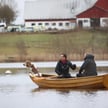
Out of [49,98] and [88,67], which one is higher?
[88,67]

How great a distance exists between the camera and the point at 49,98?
25.9 m

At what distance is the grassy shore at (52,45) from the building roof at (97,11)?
2405 cm

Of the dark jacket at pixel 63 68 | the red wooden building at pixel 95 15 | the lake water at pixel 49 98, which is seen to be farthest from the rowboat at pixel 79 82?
the red wooden building at pixel 95 15

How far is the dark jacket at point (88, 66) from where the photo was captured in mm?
29844

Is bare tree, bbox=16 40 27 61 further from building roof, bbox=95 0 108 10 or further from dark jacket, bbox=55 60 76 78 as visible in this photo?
building roof, bbox=95 0 108 10

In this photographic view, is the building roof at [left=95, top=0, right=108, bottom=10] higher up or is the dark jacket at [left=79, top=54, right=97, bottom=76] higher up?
the building roof at [left=95, top=0, right=108, bottom=10]

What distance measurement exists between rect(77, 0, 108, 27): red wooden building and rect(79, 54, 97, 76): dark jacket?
76617 millimetres

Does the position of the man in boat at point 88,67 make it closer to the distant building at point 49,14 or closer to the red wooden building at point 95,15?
the red wooden building at point 95,15

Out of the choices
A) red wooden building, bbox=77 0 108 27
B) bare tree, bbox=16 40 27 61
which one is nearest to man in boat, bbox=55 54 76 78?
bare tree, bbox=16 40 27 61

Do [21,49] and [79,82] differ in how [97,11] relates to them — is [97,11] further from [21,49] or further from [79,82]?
[79,82]

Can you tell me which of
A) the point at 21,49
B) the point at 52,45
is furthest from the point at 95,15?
the point at 21,49

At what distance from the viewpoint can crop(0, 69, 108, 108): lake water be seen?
75.9ft

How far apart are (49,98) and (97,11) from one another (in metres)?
87.3

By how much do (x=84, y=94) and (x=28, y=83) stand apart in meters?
8.88
